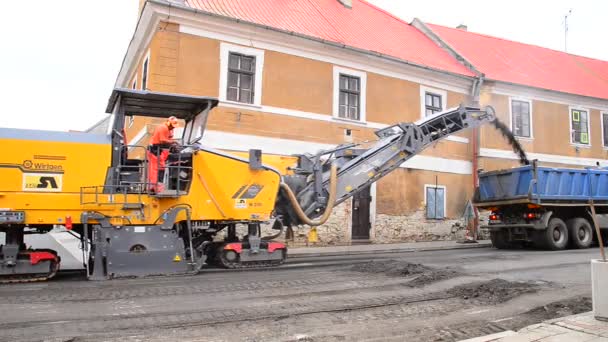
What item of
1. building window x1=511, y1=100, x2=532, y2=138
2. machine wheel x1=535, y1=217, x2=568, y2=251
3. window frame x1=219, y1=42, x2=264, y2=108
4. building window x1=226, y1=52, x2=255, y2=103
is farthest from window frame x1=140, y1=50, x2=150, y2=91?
building window x1=511, y1=100, x2=532, y2=138

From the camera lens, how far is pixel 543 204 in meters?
13.1

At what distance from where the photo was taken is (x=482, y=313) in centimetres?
561

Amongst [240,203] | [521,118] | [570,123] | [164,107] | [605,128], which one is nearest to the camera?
[240,203]

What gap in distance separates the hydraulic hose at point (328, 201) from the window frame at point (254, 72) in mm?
5229

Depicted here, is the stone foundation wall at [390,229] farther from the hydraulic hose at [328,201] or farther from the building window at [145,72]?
the building window at [145,72]

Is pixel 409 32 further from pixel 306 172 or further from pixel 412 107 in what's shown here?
pixel 306 172

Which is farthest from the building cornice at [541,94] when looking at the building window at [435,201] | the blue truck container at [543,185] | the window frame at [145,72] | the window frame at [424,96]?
the window frame at [145,72]

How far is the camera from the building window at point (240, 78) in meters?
14.1

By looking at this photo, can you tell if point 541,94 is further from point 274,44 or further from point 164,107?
point 164,107

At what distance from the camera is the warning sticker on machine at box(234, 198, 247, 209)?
8445mm

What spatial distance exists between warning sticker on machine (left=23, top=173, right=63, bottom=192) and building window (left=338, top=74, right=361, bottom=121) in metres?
10.2

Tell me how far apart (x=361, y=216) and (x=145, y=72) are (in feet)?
27.7

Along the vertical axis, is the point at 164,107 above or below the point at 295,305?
above

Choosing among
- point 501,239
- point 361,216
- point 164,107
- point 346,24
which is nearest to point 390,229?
point 361,216
